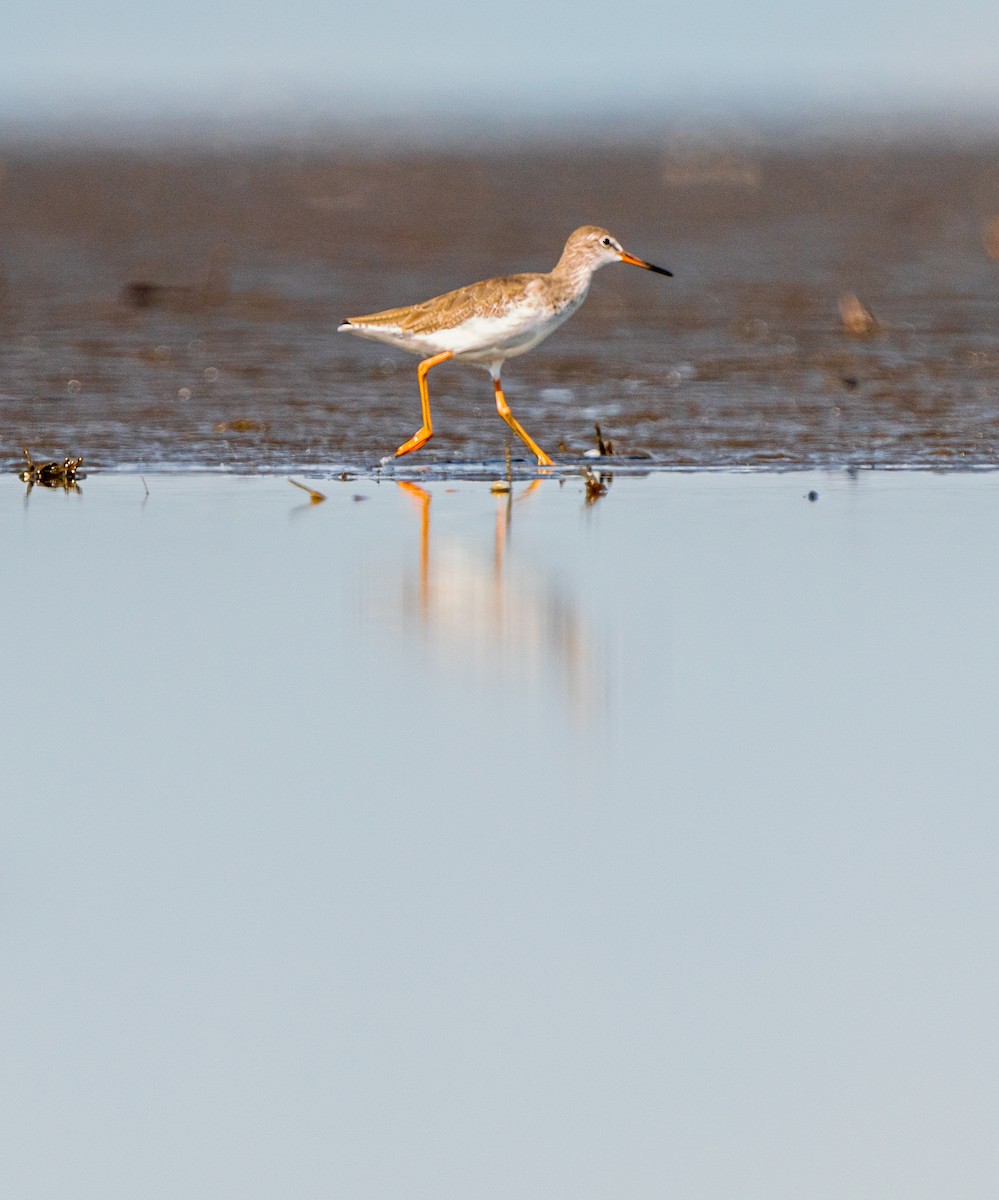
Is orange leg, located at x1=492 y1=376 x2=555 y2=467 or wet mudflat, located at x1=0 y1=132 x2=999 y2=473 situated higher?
wet mudflat, located at x1=0 y1=132 x2=999 y2=473

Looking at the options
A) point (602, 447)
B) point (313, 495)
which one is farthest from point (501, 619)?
point (602, 447)

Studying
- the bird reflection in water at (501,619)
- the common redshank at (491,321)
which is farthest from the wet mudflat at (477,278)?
the bird reflection in water at (501,619)

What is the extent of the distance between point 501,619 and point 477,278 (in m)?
13.0

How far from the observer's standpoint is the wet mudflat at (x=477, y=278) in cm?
1098

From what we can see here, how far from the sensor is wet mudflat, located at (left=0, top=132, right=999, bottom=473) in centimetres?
1098

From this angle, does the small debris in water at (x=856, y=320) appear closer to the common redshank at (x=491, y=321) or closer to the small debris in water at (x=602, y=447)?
the common redshank at (x=491, y=321)

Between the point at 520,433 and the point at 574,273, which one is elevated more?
the point at 574,273

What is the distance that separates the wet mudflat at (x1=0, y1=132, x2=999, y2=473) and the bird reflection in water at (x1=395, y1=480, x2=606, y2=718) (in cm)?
263

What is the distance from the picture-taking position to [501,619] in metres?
6.66

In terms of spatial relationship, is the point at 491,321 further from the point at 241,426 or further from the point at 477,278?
the point at 477,278

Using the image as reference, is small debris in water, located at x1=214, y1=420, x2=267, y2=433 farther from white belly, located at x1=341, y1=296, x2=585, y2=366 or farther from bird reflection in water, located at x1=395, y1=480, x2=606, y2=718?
bird reflection in water, located at x1=395, y1=480, x2=606, y2=718

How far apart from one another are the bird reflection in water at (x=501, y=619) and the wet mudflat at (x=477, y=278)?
2.63 metres

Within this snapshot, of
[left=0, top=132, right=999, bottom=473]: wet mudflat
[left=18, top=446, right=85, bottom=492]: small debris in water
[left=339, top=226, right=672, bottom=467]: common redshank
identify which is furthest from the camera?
[left=0, top=132, right=999, bottom=473]: wet mudflat

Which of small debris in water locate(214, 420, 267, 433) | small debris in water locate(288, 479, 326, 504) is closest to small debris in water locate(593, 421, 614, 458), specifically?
small debris in water locate(288, 479, 326, 504)
